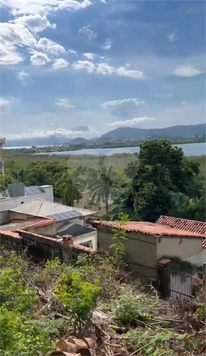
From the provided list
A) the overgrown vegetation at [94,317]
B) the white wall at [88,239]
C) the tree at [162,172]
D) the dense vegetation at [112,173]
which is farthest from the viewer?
the white wall at [88,239]

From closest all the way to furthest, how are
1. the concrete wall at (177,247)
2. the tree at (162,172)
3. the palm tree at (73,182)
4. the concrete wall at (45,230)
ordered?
the tree at (162,172) → the palm tree at (73,182) → the concrete wall at (177,247) → the concrete wall at (45,230)

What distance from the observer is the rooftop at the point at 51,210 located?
2158 millimetres

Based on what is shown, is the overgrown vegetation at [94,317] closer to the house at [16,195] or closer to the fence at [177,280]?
the fence at [177,280]

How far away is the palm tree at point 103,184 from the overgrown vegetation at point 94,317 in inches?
14.7

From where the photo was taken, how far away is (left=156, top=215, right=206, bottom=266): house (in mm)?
1589

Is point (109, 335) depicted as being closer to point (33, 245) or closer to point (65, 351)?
point (65, 351)

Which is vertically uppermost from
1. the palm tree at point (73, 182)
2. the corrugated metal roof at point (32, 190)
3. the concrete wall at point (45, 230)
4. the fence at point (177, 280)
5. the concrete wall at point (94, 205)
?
the palm tree at point (73, 182)

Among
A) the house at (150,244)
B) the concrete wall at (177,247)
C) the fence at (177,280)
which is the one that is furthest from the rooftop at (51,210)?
the fence at (177,280)

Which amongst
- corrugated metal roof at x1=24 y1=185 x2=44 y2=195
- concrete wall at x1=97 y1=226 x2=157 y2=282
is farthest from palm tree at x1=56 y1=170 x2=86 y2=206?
concrete wall at x1=97 y1=226 x2=157 y2=282

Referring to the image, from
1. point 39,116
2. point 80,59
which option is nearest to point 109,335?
point 39,116

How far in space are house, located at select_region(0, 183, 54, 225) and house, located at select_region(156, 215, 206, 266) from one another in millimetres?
854

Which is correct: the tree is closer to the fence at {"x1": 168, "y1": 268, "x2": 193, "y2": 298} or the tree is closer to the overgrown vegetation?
the fence at {"x1": 168, "y1": 268, "x2": 193, "y2": 298}

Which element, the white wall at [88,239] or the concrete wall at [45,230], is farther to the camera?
the white wall at [88,239]

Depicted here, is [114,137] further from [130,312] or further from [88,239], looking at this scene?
[88,239]
